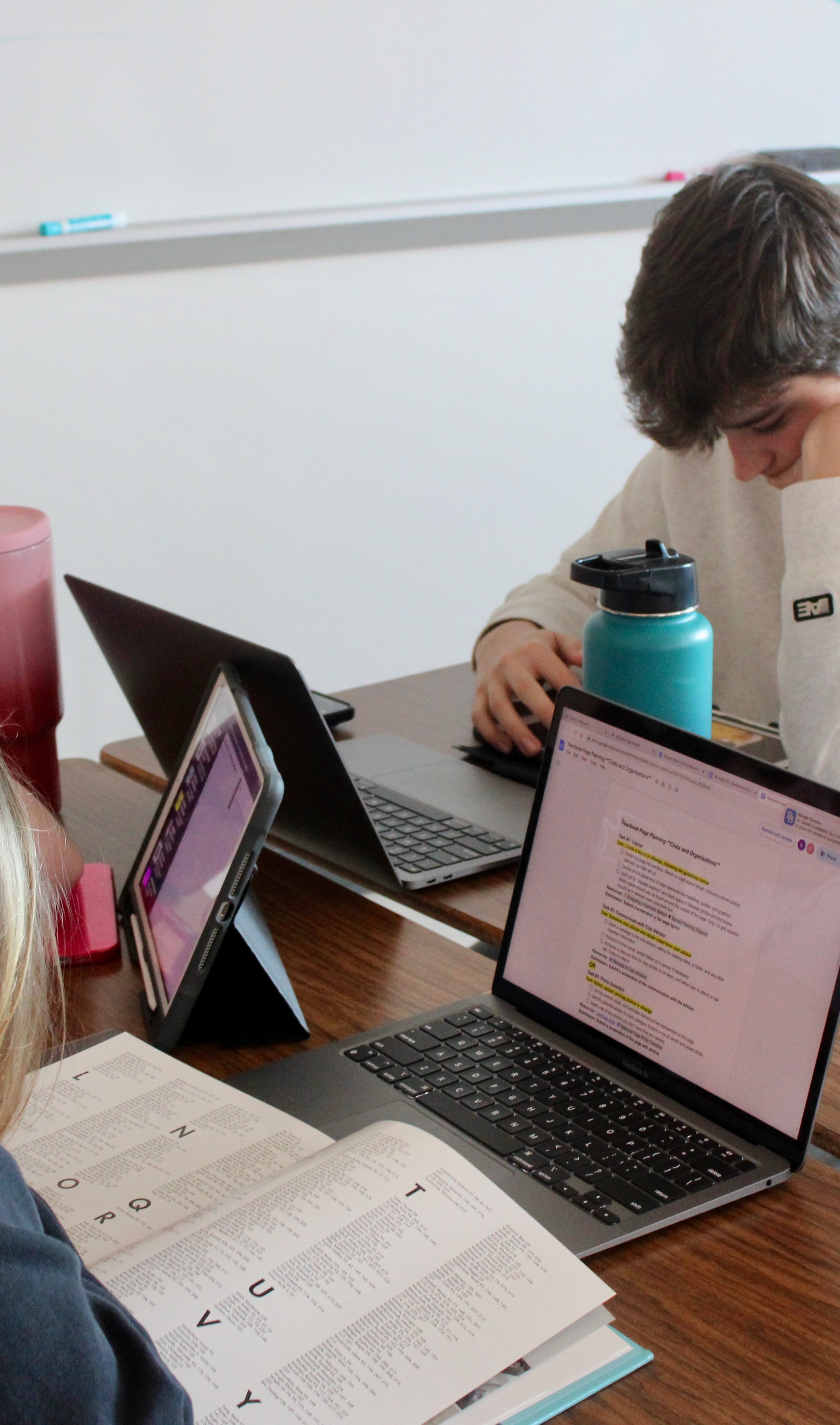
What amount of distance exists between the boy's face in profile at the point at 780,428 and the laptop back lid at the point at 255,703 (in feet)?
1.97

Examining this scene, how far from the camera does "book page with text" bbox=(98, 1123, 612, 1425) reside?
1.84 ft

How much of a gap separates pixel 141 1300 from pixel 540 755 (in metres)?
0.75

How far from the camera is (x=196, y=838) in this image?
93cm

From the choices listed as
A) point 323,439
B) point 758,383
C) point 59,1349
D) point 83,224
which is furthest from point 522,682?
point 323,439

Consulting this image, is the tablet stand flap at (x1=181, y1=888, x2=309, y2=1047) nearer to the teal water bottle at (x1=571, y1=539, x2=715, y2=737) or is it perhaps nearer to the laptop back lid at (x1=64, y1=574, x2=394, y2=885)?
the laptop back lid at (x1=64, y1=574, x2=394, y2=885)

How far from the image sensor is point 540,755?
128cm

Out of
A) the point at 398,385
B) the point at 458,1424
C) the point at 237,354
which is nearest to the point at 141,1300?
the point at 458,1424

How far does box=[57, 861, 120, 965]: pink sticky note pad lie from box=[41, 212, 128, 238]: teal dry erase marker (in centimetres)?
135

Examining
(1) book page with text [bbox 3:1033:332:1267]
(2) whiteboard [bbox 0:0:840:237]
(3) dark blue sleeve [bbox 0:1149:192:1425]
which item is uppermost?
(2) whiteboard [bbox 0:0:840:237]

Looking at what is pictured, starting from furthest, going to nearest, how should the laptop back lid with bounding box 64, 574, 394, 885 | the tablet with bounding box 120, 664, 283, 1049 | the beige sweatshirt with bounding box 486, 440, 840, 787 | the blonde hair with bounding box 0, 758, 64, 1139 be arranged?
1. the beige sweatshirt with bounding box 486, 440, 840, 787
2. the laptop back lid with bounding box 64, 574, 394, 885
3. the tablet with bounding box 120, 664, 283, 1049
4. the blonde hair with bounding box 0, 758, 64, 1139

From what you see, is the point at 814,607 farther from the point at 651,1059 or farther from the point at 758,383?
the point at 651,1059

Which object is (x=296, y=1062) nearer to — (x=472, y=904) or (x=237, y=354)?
(x=472, y=904)

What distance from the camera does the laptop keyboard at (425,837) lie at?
3.57ft

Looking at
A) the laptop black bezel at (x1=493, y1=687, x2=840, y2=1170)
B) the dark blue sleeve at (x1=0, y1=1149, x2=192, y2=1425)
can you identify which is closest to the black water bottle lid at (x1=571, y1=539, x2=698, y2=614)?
the laptop black bezel at (x1=493, y1=687, x2=840, y2=1170)
